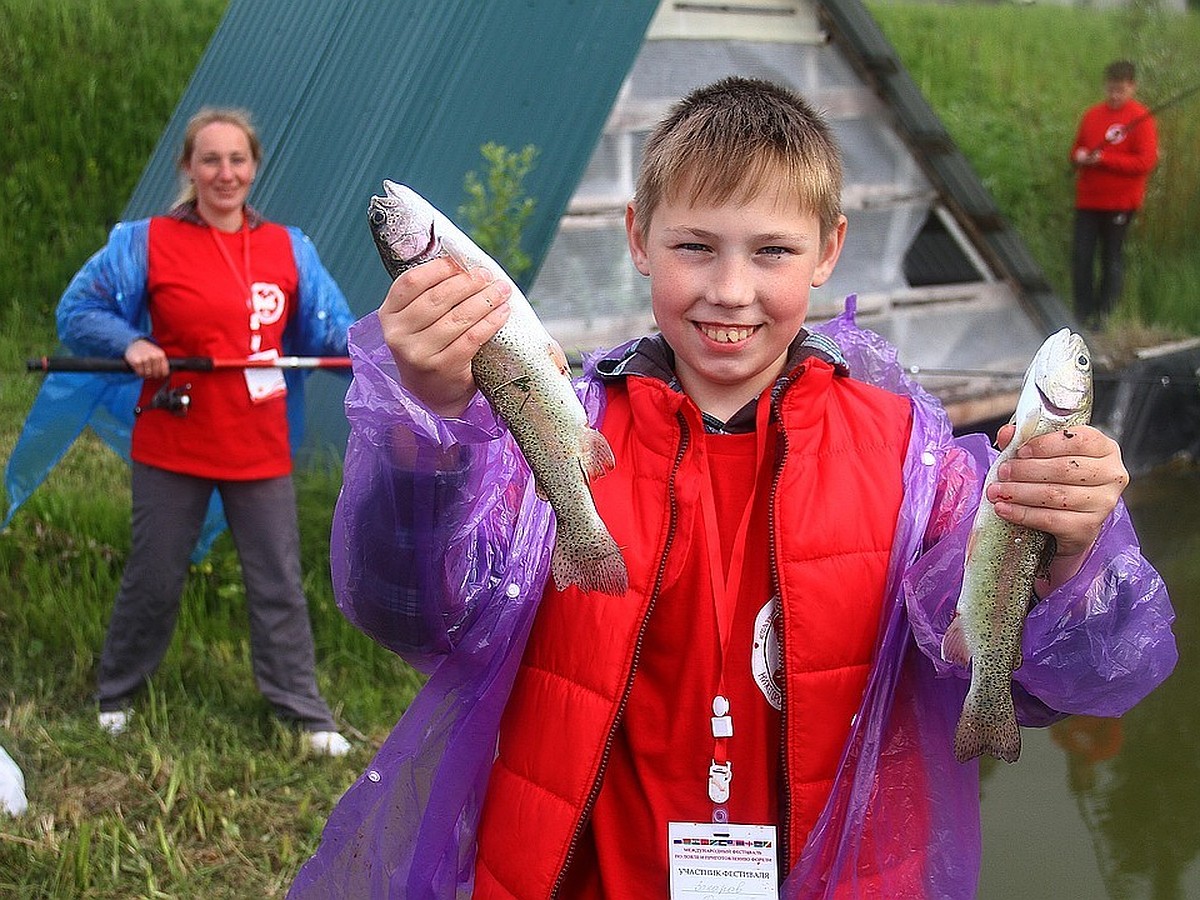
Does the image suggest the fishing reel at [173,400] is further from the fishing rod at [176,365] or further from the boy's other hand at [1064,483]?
the boy's other hand at [1064,483]

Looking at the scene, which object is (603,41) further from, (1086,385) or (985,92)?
(985,92)

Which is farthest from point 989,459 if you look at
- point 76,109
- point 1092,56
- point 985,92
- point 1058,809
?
Result: point 1092,56

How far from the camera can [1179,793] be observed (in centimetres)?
468

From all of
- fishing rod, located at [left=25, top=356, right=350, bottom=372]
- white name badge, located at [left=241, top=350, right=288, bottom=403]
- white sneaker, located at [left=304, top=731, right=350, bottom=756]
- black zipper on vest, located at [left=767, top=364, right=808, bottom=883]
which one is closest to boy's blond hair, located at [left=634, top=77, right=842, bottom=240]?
black zipper on vest, located at [left=767, top=364, right=808, bottom=883]

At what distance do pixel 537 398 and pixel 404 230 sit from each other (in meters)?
0.28

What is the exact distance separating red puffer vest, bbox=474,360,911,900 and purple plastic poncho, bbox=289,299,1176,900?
0.04 m

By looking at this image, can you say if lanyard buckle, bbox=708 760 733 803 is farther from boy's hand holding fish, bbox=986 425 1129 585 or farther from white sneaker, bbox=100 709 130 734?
white sneaker, bbox=100 709 130 734

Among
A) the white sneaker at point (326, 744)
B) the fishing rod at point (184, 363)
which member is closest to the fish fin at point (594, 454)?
the fishing rod at point (184, 363)

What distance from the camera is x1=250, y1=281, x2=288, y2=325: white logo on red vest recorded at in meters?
4.77

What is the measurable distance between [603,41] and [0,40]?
7053mm

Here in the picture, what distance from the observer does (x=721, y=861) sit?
1988 mm

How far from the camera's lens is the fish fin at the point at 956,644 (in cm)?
189

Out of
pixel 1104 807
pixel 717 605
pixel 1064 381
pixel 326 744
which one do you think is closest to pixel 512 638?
pixel 717 605

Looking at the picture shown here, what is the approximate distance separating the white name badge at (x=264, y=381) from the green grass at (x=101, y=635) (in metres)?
0.96
